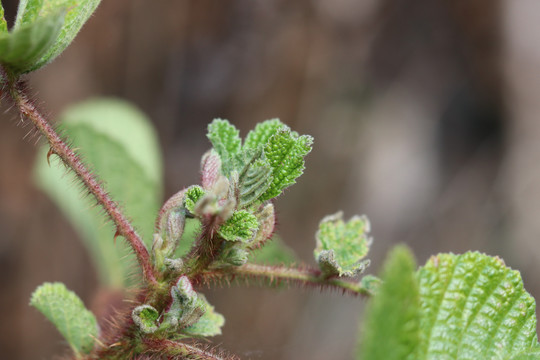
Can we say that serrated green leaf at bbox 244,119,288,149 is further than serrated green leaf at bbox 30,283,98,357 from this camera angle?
No

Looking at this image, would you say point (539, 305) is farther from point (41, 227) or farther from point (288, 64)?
point (41, 227)

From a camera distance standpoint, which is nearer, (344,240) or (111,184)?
(344,240)

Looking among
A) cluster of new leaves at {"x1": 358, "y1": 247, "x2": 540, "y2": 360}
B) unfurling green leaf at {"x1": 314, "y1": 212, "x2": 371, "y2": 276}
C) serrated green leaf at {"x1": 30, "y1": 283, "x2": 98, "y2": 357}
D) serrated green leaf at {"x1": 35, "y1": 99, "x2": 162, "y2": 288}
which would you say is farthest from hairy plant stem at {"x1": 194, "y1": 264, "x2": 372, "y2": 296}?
serrated green leaf at {"x1": 35, "y1": 99, "x2": 162, "y2": 288}

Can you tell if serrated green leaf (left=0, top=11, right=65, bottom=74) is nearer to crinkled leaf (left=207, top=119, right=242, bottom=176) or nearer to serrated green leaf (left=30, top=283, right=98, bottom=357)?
crinkled leaf (left=207, top=119, right=242, bottom=176)

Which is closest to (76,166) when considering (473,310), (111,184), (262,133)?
(262,133)

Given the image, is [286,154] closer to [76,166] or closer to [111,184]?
[76,166]

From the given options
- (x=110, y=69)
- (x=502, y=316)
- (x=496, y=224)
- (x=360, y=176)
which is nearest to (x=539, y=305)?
(x=496, y=224)

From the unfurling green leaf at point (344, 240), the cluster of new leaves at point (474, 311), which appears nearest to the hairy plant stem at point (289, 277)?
the unfurling green leaf at point (344, 240)
